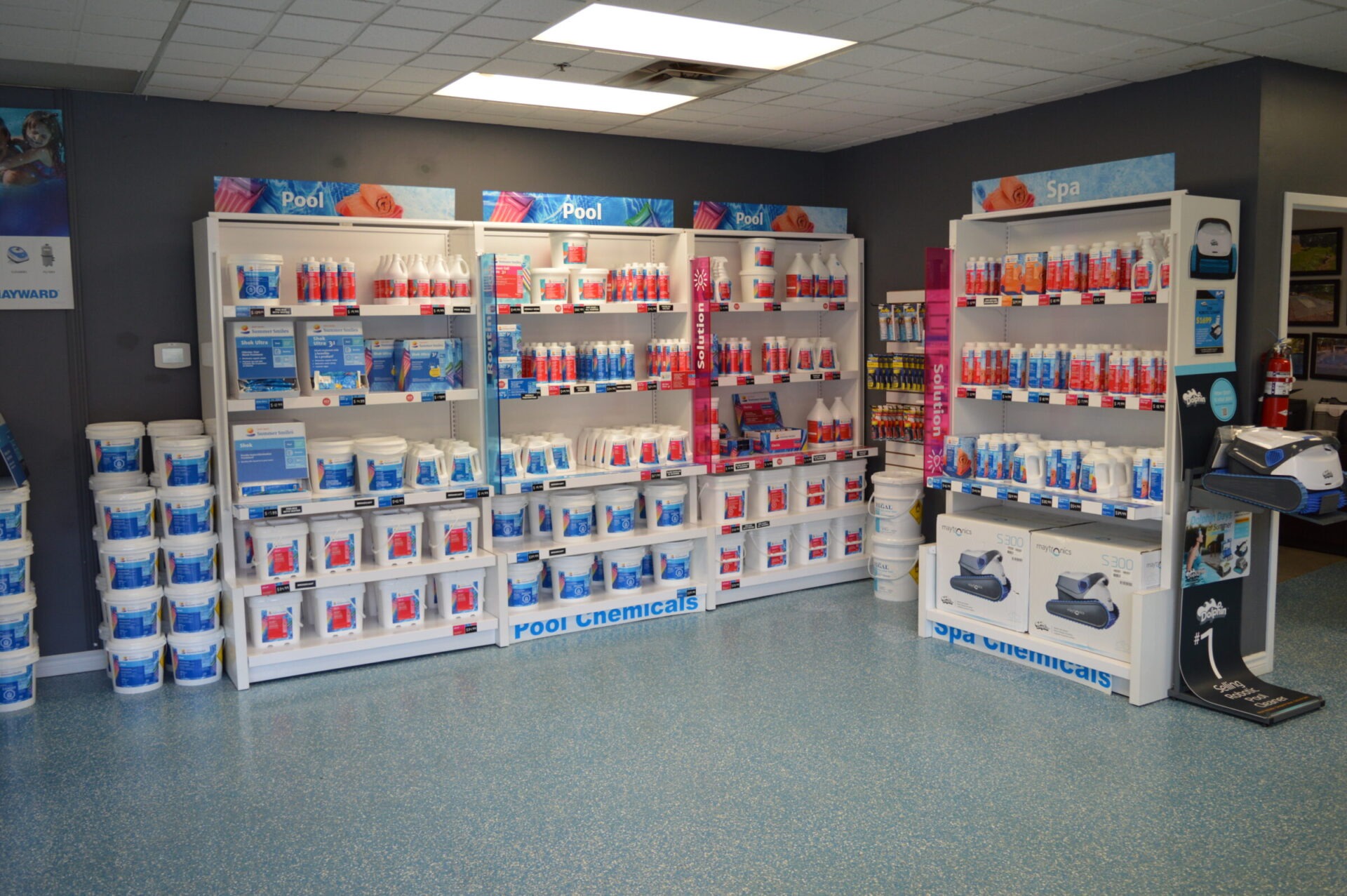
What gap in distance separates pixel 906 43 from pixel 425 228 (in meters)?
2.94

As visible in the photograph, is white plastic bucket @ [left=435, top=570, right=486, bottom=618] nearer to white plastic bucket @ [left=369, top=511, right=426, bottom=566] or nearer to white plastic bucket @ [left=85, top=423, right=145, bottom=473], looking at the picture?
white plastic bucket @ [left=369, top=511, right=426, bottom=566]

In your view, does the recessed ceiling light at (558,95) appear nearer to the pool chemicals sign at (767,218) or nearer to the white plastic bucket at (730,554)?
the pool chemicals sign at (767,218)

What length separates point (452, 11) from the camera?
4.28 meters

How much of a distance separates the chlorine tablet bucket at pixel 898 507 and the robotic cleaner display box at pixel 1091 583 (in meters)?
1.43

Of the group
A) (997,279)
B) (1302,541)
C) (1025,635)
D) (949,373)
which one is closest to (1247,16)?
(997,279)

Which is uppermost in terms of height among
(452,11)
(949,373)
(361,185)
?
(452,11)

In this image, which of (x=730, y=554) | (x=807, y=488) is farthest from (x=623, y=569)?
(x=807, y=488)

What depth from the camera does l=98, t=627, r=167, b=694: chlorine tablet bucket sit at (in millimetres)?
5316

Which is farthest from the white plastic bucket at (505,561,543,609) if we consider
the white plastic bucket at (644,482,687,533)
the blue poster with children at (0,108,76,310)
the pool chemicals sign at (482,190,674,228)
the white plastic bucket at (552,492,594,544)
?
the blue poster with children at (0,108,76,310)

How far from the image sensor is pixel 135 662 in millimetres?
5332

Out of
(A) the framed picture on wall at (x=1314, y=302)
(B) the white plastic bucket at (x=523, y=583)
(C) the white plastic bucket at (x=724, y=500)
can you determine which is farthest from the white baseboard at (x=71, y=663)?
(A) the framed picture on wall at (x=1314, y=302)

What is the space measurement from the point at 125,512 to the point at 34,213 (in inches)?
64.8

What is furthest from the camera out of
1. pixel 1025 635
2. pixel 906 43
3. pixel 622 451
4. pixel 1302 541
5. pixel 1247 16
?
pixel 1302 541

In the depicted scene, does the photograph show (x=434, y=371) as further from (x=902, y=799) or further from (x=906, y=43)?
(x=902, y=799)
